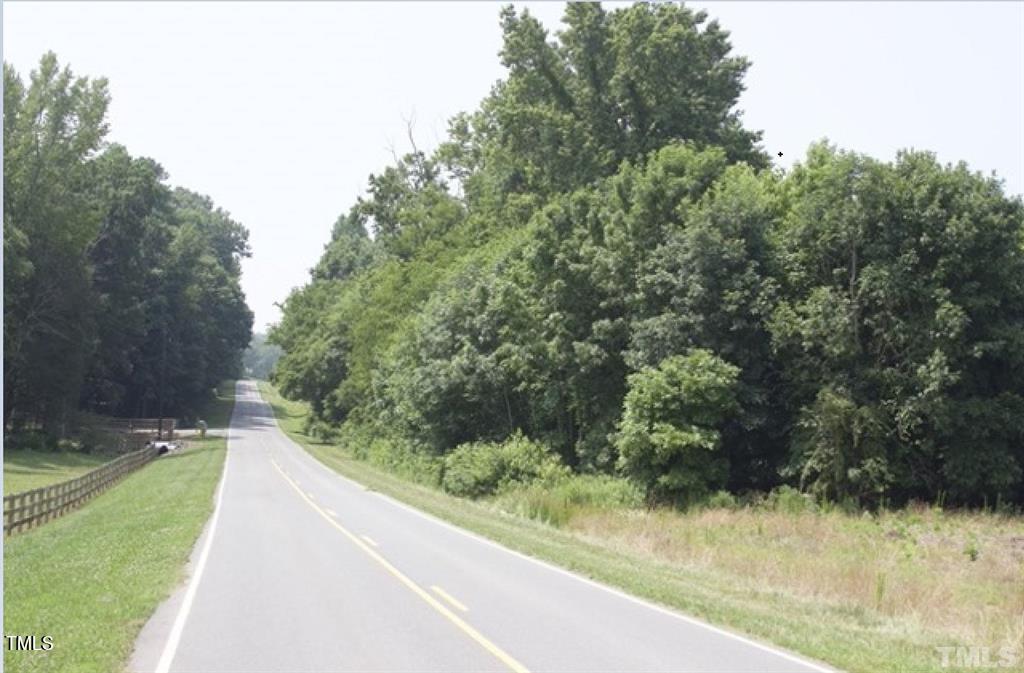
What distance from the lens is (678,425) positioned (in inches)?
1225

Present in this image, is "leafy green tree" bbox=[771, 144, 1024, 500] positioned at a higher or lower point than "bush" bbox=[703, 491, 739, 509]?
higher

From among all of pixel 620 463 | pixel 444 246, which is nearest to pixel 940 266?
pixel 620 463

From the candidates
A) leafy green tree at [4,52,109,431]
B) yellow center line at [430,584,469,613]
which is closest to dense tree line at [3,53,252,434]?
leafy green tree at [4,52,109,431]

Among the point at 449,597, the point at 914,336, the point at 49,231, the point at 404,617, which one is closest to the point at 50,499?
the point at 449,597

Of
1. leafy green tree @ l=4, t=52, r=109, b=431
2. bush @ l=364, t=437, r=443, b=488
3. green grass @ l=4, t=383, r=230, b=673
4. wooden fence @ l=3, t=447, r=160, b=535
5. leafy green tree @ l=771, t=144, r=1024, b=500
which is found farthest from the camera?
leafy green tree @ l=4, t=52, r=109, b=431

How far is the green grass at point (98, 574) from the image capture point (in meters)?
9.70

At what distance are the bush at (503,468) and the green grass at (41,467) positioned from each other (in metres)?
19.4

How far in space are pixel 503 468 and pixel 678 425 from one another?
33.3ft

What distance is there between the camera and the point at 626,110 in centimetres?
4631

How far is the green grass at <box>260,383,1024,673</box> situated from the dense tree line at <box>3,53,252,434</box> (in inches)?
1701

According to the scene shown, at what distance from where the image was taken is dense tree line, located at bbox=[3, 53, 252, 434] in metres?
61.6

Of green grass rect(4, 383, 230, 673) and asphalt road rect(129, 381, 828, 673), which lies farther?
green grass rect(4, 383, 230, 673)

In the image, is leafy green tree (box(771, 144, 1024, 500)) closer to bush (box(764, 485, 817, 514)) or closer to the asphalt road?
bush (box(764, 485, 817, 514))

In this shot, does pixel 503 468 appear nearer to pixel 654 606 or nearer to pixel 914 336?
pixel 914 336
